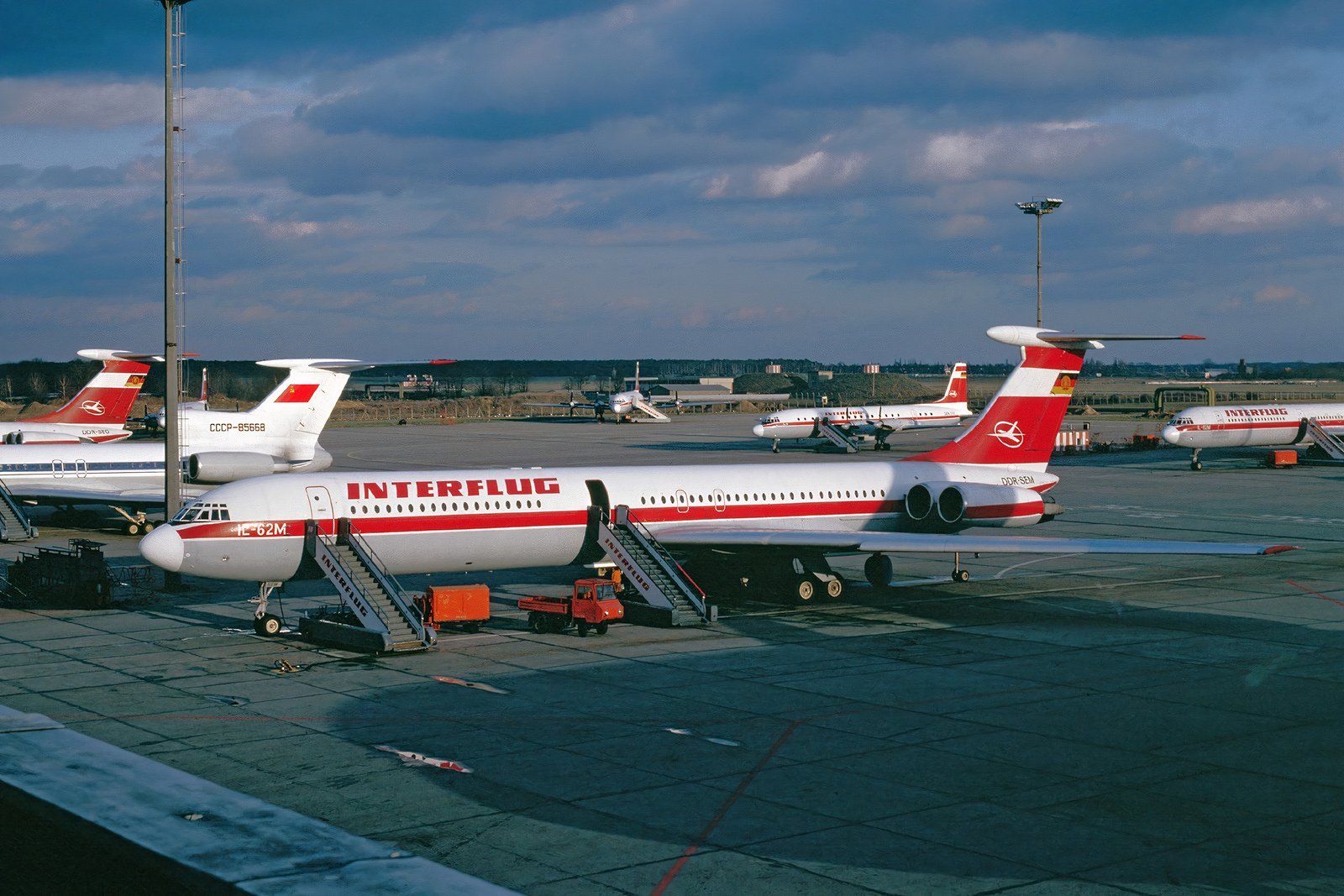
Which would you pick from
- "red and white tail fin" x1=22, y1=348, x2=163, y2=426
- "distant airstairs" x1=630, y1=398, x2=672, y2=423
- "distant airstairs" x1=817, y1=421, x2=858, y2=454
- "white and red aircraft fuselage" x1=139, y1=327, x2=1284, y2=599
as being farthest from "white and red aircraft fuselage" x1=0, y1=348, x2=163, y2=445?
"distant airstairs" x1=630, y1=398, x2=672, y2=423

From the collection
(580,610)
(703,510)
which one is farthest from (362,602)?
(703,510)

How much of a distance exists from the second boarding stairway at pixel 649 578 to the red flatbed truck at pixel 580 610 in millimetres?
1006

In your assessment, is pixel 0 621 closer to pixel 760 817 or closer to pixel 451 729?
pixel 451 729

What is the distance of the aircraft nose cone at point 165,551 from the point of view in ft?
99.1

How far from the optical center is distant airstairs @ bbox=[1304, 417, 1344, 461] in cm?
8256

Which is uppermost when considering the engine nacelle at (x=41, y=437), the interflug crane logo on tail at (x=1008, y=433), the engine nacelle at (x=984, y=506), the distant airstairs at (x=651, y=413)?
the distant airstairs at (x=651, y=413)

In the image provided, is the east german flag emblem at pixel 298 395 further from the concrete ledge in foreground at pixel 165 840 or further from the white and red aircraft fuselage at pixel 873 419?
the concrete ledge in foreground at pixel 165 840

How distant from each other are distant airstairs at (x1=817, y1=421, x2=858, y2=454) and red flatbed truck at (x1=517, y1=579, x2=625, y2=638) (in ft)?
213

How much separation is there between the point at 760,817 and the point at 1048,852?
3617 millimetres

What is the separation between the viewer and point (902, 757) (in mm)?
19969

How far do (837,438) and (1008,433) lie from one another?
56276mm

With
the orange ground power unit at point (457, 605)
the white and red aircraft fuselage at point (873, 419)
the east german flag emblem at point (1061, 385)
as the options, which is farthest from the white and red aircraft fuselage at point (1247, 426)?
the orange ground power unit at point (457, 605)

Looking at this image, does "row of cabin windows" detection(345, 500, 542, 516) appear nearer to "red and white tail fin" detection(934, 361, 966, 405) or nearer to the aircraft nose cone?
the aircraft nose cone

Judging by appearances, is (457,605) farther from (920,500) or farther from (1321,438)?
(1321,438)
